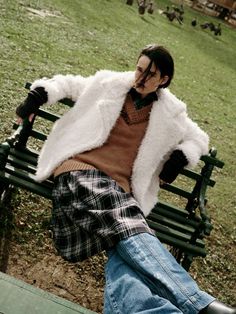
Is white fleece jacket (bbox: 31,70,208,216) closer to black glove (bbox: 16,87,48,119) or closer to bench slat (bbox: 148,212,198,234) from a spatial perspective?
black glove (bbox: 16,87,48,119)

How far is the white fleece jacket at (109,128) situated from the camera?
3.62 meters

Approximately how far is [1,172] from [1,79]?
355 centimetres

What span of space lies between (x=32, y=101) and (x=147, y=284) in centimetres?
169

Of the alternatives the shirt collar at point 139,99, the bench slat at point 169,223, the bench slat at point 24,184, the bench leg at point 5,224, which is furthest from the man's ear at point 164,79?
the bench leg at point 5,224

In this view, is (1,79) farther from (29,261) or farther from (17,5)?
(17,5)

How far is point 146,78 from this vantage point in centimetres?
355

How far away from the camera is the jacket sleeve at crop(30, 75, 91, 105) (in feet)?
11.9

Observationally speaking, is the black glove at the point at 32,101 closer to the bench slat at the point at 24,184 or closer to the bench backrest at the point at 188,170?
the bench backrest at the point at 188,170

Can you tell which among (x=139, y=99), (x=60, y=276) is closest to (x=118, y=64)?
(x=139, y=99)

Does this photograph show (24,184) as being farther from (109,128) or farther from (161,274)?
(161,274)

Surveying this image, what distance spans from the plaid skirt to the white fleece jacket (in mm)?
250

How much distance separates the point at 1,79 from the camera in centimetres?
679

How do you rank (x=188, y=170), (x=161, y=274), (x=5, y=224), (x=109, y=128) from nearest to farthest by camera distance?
(x=161, y=274) → (x=109, y=128) → (x=5, y=224) → (x=188, y=170)

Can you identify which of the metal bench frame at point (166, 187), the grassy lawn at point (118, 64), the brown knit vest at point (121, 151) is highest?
the brown knit vest at point (121, 151)
